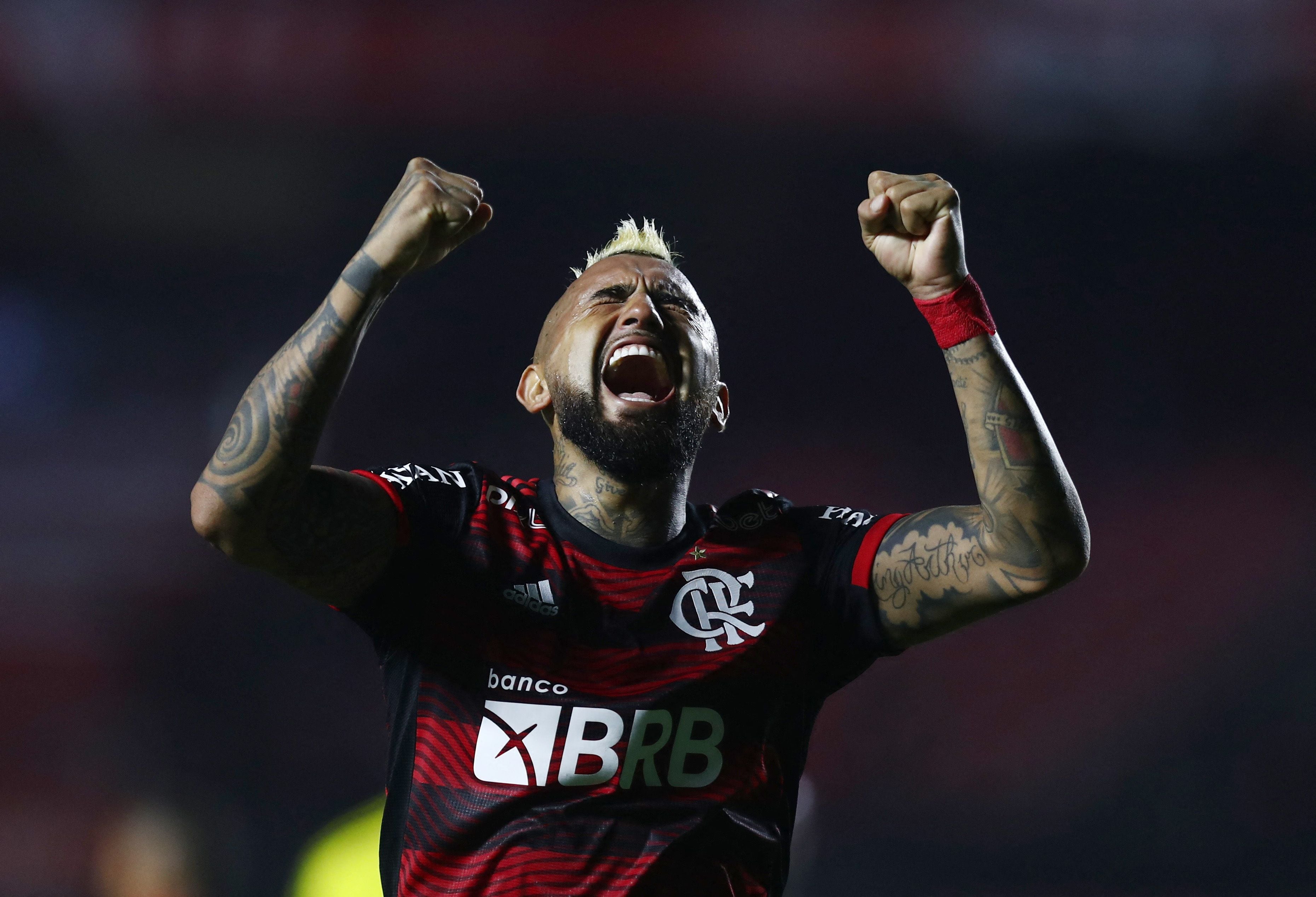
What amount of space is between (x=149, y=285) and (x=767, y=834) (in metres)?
2.54

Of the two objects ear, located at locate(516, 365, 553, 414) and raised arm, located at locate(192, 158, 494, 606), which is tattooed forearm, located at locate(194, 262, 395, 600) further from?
ear, located at locate(516, 365, 553, 414)

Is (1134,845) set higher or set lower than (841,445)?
lower

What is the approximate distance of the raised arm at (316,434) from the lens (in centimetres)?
127

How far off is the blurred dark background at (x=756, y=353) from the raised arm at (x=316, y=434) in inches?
68.8

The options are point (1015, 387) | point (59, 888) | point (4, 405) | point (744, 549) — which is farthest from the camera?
point (4, 405)

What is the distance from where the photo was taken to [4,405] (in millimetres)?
3021

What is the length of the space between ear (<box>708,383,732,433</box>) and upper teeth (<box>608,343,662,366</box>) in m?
0.18

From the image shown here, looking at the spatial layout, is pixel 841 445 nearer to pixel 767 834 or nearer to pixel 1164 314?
pixel 1164 314

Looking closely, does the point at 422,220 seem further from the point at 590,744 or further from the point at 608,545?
the point at 590,744

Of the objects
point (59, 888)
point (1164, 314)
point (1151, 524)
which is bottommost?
point (59, 888)

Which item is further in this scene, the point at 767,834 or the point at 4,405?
the point at 4,405

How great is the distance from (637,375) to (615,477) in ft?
0.70

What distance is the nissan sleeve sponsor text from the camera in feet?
4.67

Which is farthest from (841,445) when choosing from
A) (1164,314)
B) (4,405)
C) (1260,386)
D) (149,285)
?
(4,405)
